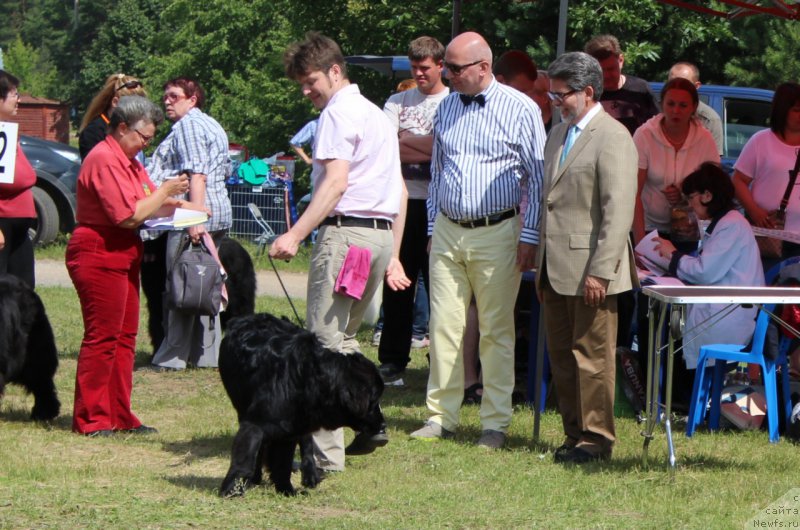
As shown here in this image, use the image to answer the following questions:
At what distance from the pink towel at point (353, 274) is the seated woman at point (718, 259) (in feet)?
7.62

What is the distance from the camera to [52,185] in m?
15.7

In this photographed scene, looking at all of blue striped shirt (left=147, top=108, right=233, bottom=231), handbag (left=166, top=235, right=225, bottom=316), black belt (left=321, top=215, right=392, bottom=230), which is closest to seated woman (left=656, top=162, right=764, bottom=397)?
black belt (left=321, top=215, right=392, bottom=230)

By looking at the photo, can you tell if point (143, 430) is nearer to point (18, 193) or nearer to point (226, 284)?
point (18, 193)

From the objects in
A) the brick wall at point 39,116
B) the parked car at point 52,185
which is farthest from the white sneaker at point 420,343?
the brick wall at point 39,116

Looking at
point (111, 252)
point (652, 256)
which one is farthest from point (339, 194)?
point (652, 256)

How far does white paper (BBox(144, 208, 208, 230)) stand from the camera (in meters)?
6.59

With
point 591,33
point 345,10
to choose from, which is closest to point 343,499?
point 591,33

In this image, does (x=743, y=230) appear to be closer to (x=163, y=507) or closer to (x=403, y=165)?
(x=403, y=165)

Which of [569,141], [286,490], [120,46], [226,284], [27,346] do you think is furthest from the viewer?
[120,46]

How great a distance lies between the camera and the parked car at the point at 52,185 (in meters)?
15.5

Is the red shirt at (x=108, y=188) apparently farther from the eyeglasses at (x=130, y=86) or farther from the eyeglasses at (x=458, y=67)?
the eyeglasses at (x=130, y=86)

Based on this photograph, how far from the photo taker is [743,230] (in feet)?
22.9

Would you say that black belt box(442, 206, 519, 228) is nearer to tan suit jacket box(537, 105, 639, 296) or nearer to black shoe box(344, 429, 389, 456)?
tan suit jacket box(537, 105, 639, 296)

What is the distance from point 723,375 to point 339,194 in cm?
280
